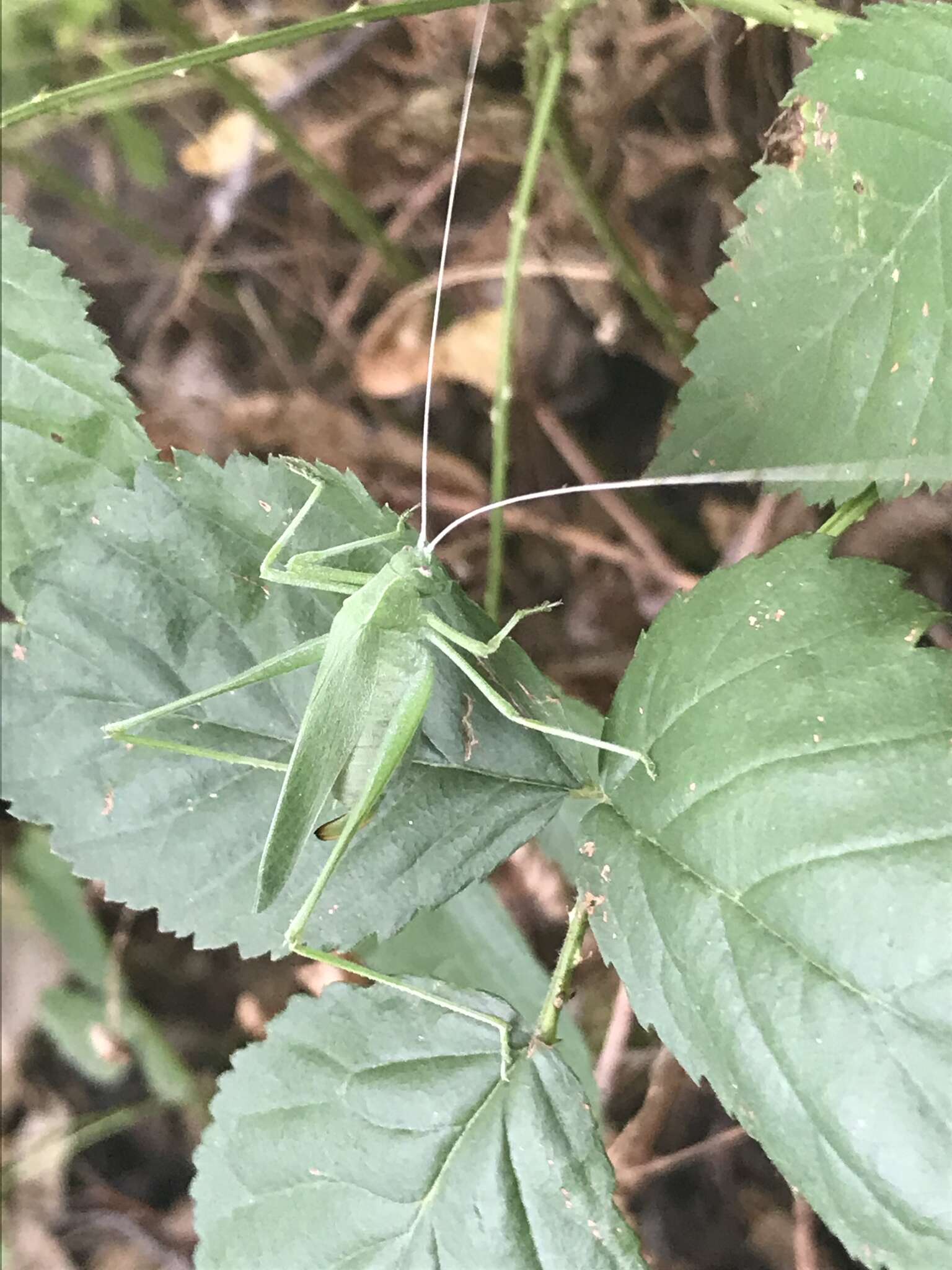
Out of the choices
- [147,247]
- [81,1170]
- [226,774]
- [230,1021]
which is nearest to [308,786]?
[226,774]

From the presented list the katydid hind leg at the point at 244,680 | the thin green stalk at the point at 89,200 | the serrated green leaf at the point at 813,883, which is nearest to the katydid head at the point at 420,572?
the katydid hind leg at the point at 244,680

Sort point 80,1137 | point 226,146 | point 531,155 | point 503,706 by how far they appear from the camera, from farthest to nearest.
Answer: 1. point 80,1137
2. point 226,146
3. point 531,155
4. point 503,706

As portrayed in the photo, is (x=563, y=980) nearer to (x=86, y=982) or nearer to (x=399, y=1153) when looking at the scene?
(x=399, y=1153)

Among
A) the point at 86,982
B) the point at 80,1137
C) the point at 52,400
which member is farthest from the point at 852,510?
the point at 80,1137

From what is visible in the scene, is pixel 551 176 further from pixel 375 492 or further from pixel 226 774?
pixel 226 774

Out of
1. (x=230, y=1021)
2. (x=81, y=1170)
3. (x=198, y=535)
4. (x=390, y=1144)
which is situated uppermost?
(x=198, y=535)

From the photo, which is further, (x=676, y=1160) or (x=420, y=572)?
(x=676, y=1160)

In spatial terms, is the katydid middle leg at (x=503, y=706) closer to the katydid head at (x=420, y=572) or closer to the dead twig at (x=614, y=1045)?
the katydid head at (x=420, y=572)

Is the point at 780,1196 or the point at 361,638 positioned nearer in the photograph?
the point at 361,638
